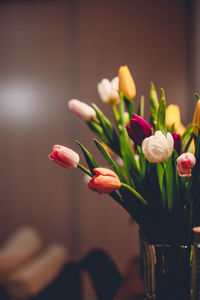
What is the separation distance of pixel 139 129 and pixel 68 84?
7.62 feet

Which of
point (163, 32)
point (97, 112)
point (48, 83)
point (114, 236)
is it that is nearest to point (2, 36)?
point (48, 83)

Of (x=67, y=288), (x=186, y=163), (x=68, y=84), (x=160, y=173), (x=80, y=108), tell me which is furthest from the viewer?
(x=68, y=84)

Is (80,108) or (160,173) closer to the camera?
(160,173)

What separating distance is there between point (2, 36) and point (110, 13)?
38.8 inches

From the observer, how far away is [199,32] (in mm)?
2260

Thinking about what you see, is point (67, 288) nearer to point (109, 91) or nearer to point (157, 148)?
point (109, 91)

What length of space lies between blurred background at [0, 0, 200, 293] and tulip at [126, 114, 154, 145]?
206 centimetres

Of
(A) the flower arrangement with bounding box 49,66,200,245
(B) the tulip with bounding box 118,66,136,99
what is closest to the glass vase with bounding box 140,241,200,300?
(A) the flower arrangement with bounding box 49,66,200,245

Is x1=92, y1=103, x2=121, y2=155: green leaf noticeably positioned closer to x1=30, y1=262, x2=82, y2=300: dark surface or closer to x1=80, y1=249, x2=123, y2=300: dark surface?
x1=80, y1=249, x2=123, y2=300: dark surface

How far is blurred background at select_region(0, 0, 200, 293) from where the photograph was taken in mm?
2639

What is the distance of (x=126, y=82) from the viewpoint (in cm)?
72

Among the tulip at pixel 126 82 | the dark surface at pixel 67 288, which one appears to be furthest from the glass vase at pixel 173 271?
the dark surface at pixel 67 288

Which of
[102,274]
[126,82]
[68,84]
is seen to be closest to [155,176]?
[126,82]

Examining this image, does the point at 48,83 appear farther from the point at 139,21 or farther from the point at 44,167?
the point at 139,21
